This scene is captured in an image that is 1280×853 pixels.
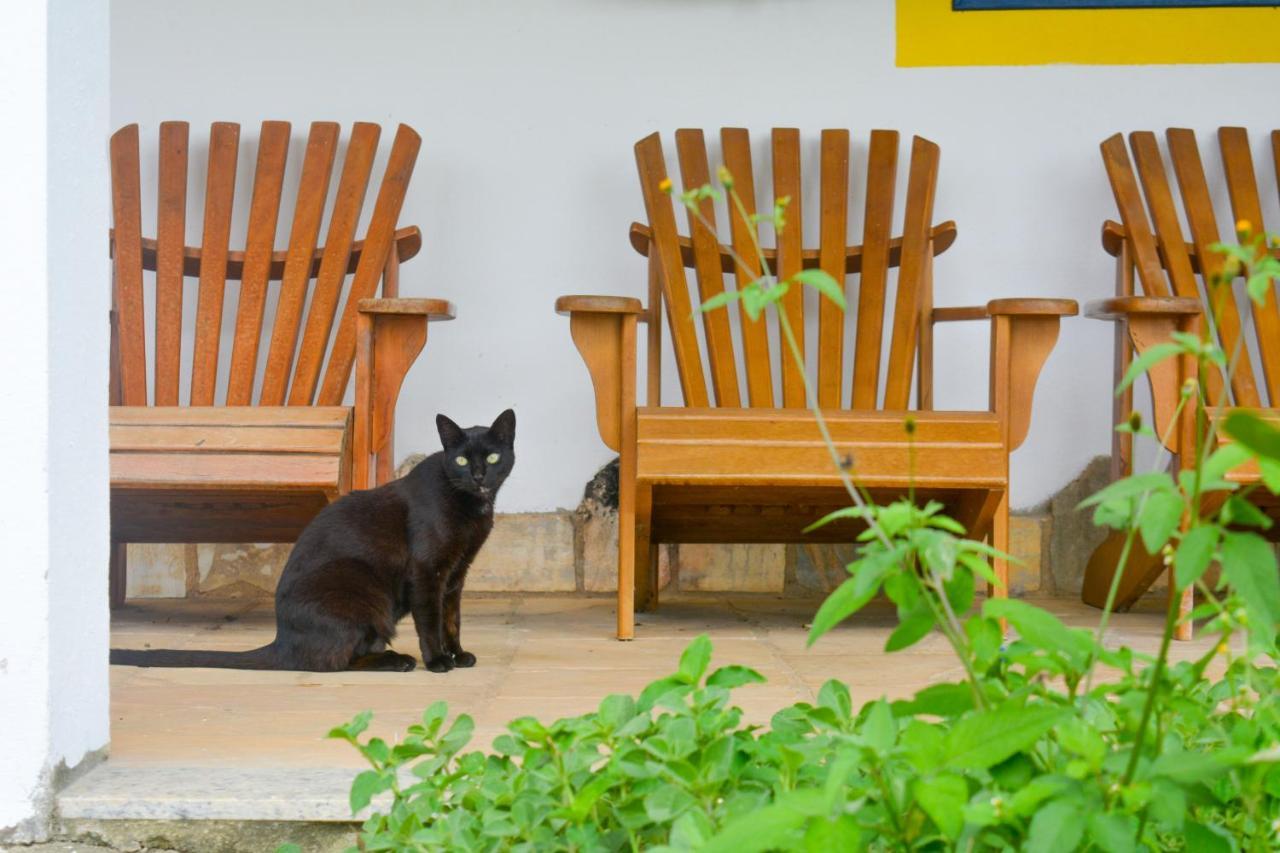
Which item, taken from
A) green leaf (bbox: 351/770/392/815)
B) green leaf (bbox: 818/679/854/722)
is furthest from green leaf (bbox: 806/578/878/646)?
green leaf (bbox: 351/770/392/815)

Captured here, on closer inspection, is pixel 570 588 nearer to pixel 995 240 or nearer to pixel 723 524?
pixel 723 524

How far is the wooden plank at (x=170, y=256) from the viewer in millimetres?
3170

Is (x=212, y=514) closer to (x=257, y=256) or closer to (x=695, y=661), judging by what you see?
(x=257, y=256)

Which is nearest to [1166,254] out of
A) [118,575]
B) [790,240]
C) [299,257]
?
[790,240]

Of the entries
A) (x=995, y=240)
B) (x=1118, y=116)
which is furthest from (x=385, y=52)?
(x=1118, y=116)

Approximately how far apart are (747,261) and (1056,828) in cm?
261

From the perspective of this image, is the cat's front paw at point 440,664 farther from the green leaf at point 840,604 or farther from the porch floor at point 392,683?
the green leaf at point 840,604

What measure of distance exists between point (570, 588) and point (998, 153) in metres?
1.77

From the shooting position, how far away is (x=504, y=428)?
2.71 m

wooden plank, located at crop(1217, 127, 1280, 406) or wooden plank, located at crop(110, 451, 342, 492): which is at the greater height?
wooden plank, located at crop(1217, 127, 1280, 406)

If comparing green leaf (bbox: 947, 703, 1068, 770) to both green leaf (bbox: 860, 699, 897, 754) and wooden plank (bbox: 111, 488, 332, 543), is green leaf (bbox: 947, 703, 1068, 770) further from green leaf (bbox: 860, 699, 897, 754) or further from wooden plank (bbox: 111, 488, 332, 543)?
wooden plank (bbox: 111, 488, 332, 543)

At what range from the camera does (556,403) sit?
357 centimetres

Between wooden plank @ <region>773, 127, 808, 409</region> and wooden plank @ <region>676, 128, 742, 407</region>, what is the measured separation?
5.7 inches

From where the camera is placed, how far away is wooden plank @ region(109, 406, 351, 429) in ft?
8.90
